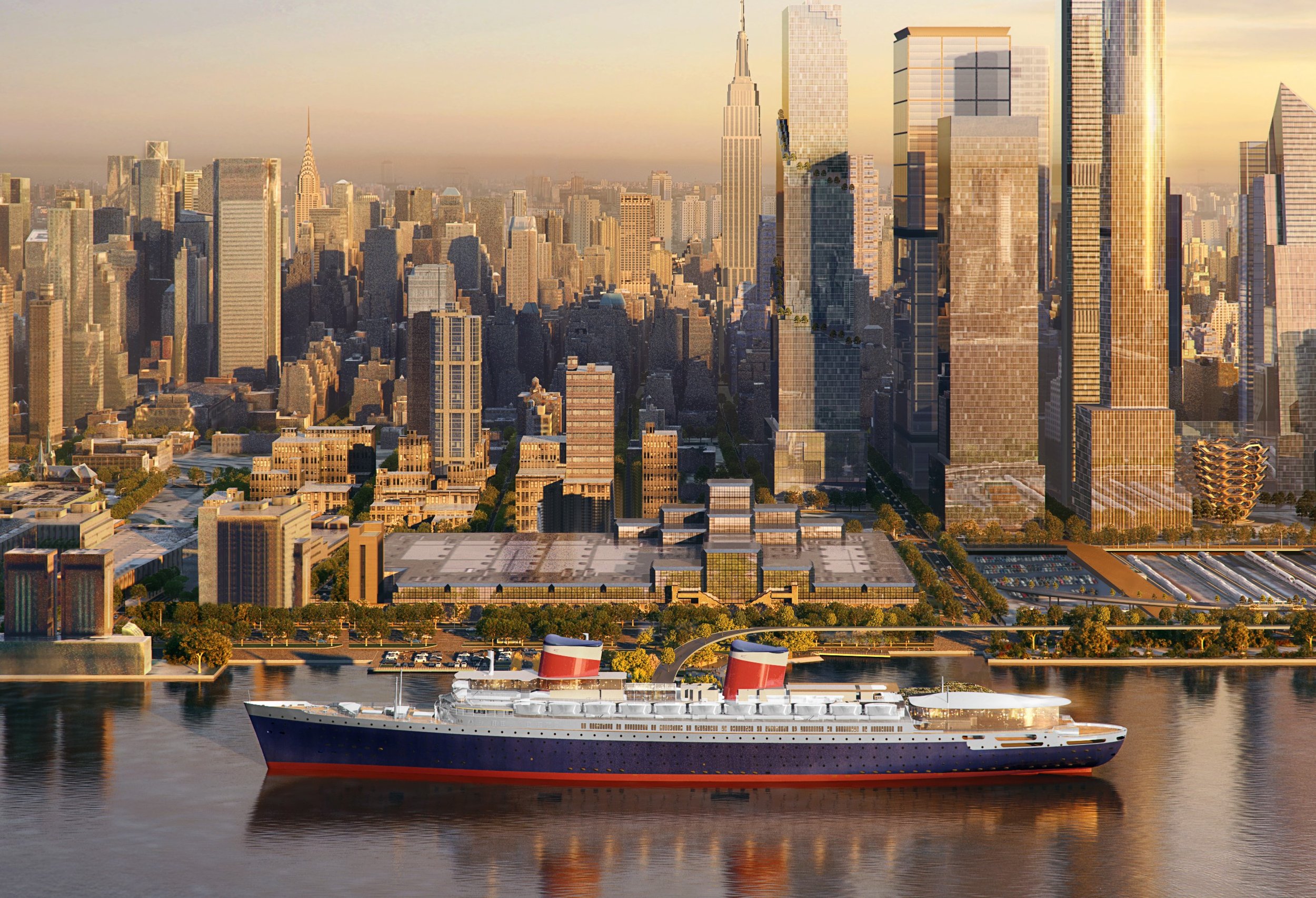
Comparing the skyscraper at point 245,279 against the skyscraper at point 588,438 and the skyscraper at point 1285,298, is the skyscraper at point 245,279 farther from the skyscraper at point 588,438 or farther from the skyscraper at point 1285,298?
the skyscraper at point 1285,298

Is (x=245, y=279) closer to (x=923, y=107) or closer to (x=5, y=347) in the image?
(x=5, y=347)

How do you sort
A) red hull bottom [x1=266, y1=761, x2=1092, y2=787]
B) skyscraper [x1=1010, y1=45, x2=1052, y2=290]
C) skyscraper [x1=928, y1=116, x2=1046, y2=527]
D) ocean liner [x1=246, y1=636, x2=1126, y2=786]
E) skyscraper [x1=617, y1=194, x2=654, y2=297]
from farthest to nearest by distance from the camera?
skyscraper [x1=617, y1=194, x2=654, y2=297]
skyscraper [x1=1010, y1=45, x2=1052, y2=290]
skyscraper [x1=928, y1=116, x2=1046, y2=527]
red hull bottom [x1=266, y1=761, x2=1092, y2=787]
ocean liner [x1=246, y1=636, x2=1126, y2=786]

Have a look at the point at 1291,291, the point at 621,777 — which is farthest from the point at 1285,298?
the point at 621,777

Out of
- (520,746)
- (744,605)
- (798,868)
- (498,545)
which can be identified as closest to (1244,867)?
(798,868)

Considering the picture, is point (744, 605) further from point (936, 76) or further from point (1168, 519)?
point (936, 76)

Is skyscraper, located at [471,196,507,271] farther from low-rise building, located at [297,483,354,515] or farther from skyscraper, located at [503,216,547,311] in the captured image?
low-rise building, located at [297,483,354,515]

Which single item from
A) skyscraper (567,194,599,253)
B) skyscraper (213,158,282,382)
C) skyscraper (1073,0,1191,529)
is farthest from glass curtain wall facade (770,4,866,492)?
skyscraper (567,194,599,253)
